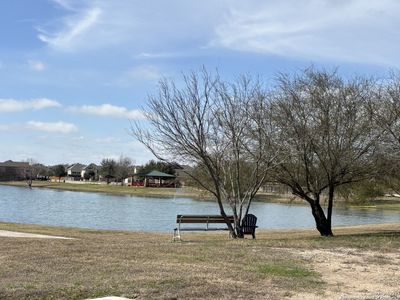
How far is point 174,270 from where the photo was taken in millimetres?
8914

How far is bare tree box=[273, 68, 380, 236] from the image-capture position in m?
18.1

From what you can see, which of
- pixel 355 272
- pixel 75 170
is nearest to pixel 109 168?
pixel 75 170

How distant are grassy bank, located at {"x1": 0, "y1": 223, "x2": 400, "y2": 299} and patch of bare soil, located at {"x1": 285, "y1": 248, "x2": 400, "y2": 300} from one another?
2 cm

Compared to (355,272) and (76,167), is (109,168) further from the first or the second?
(355,272)

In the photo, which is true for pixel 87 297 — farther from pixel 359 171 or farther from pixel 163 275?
pixel 359 171

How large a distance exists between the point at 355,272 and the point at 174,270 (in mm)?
3188

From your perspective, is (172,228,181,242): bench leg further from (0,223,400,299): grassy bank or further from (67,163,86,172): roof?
(67,163,86,172): roof

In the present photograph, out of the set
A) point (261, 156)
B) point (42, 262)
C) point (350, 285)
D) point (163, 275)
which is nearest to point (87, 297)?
point (163, 275)

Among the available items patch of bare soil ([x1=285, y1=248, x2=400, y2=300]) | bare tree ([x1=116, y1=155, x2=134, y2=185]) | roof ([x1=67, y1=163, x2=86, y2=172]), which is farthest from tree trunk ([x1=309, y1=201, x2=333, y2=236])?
roof ([x1=67, y1=163, x2=86, y2=172])

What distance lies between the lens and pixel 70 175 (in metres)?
186

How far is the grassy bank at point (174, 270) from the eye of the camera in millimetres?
7199

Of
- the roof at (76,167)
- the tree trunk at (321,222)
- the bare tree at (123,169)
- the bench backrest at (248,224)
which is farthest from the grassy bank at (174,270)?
the roof at (76,167)

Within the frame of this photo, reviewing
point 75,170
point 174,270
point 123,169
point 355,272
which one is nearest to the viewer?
point 174,270

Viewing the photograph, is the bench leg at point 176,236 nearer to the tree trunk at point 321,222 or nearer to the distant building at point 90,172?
the tree trunk at point 321,222
